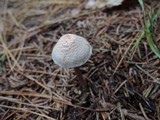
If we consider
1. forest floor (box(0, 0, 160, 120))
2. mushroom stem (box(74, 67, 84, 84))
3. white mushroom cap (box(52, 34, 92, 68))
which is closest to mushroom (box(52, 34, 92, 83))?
white mushroom cap (box(52, 34, 92, 68))

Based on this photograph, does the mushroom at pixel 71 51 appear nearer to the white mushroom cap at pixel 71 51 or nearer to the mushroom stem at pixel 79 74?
the white mushroom cap at pixel 71 51

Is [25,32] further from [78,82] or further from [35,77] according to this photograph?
[78,82]

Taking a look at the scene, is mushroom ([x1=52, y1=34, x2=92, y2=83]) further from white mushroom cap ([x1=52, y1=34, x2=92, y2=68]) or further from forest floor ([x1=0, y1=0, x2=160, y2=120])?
forest floor ([x1=0, y1=0, x2=160, y2=120])

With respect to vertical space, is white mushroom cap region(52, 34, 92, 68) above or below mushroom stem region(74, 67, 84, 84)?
above

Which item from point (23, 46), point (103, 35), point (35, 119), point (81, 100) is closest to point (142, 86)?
point (81, 100)

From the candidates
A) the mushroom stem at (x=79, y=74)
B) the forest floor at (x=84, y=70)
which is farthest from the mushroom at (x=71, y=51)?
the forest floor at (x=84, y=70)

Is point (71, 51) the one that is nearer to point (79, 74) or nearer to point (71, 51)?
point (71, 51)

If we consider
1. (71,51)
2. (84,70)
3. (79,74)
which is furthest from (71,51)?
(84,70)

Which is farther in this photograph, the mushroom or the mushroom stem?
the mushroom stem
